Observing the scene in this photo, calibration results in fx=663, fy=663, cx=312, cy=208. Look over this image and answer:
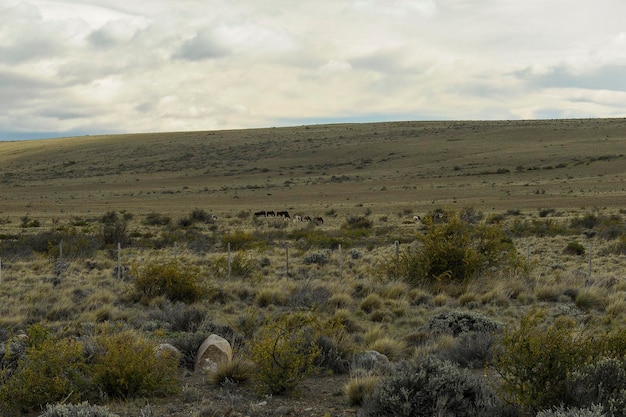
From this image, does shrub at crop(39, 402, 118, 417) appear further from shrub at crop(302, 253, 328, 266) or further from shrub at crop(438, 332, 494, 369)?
shrub at crop(302, 253, 328, 266)

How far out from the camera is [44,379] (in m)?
8.52

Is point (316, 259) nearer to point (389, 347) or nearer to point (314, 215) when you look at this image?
point (389, 347)

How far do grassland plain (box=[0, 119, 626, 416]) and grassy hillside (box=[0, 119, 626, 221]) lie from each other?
0.37 m

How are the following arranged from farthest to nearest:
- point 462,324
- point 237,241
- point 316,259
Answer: point 237,241, point 316,259, point 462,324

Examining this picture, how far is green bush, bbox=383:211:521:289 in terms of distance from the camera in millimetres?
18141

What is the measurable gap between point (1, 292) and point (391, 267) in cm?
1094

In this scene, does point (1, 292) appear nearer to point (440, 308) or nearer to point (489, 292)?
point (440, 308)

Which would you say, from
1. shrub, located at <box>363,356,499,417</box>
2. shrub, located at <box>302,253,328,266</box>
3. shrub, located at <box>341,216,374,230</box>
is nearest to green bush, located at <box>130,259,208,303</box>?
shrub, located at <box>302,253,328,266</box>

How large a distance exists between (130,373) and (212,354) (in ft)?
5.82

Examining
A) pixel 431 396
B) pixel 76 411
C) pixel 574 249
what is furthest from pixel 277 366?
pixel 574 249

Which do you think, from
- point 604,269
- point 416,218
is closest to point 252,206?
point 416,218

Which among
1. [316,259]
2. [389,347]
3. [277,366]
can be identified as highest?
[277,366]

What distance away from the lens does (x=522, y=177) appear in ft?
259

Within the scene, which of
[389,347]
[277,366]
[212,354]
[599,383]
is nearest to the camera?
[599,383]
